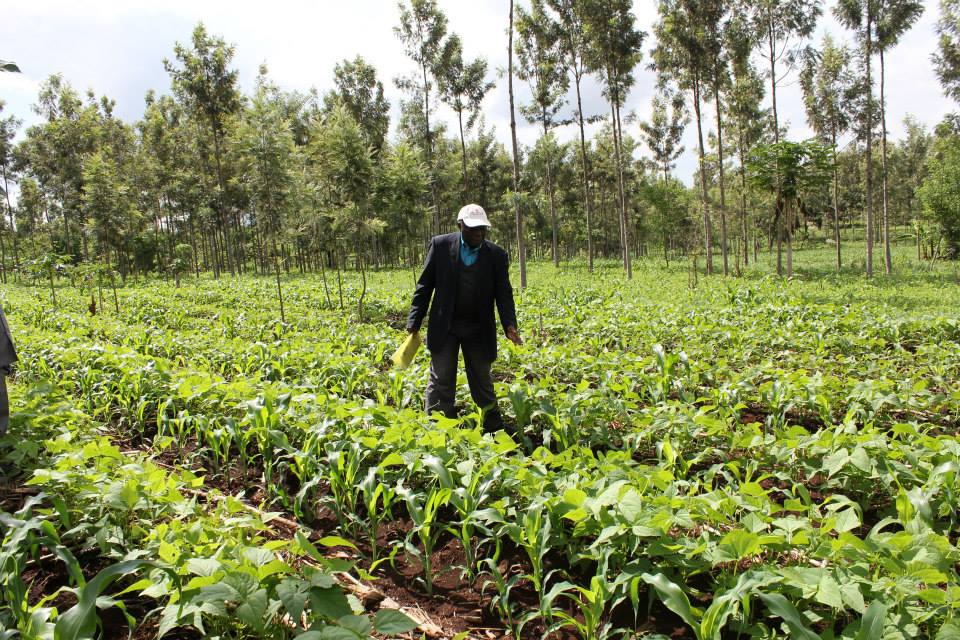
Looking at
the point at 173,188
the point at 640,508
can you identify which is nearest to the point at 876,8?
the point at 640,508

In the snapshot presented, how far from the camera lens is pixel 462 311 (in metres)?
4.56

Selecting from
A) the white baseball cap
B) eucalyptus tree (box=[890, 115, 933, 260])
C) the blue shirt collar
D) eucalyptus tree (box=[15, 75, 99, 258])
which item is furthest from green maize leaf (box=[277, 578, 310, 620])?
eucalyptus tree (box=[890, 115, 933, 260])

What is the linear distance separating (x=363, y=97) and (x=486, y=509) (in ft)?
121

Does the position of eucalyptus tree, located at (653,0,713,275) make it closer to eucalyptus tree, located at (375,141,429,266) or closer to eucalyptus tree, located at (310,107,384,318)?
eucalyptus tree, located at (375,141,429,266)

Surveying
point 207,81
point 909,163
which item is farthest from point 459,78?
point 909,163

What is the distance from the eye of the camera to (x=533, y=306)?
12625mm

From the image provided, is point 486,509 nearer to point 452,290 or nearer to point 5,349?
point 452,290

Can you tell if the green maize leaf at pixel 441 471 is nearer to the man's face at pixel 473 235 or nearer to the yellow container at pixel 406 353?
the yellow container at pixel 406 353

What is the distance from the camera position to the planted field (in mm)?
1856

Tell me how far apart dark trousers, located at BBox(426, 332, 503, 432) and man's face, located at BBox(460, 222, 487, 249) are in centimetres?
85

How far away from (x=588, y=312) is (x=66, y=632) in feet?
34.4

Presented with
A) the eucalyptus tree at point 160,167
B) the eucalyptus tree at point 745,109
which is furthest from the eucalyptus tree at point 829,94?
the eucalyptus tree at point 160,167

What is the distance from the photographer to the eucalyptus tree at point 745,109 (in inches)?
933

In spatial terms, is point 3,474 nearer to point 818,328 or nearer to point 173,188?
point 818,328
